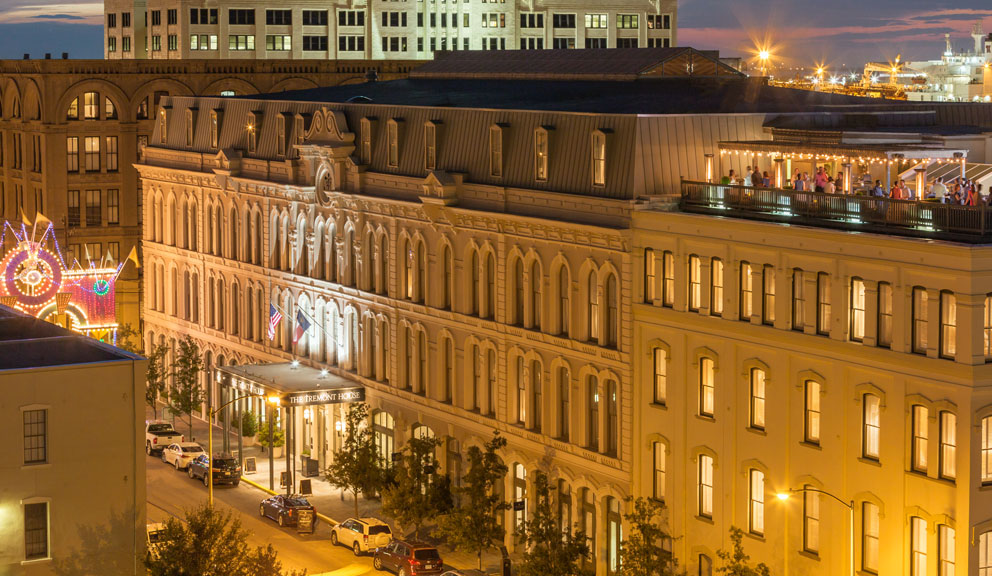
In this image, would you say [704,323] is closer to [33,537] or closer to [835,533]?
[835,533]

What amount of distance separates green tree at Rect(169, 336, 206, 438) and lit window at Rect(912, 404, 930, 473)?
176 ft

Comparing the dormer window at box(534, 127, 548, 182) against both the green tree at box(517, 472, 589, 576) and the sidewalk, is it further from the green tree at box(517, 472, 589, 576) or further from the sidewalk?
the sidewalk

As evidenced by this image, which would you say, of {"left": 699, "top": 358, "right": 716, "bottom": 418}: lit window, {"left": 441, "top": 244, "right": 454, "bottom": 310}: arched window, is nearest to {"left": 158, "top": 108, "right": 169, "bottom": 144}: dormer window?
{"left": 441, "top": 244, "right": 454, "bottom": 310}: arched window

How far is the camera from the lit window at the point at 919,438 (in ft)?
177

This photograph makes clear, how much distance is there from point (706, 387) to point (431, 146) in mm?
23830

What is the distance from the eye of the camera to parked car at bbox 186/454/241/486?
87.5m

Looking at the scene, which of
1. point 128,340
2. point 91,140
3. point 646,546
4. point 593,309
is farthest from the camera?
point 91,140

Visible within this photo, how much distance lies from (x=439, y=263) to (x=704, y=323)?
66.4 ft

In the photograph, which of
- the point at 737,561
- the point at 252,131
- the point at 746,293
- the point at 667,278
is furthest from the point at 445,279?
the point at 737,561

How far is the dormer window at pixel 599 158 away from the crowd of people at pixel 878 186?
508 cm

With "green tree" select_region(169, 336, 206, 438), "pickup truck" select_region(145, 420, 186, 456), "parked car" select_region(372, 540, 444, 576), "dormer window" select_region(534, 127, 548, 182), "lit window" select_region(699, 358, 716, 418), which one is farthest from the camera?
"green tree" select_region(169, 336, 206, 438)

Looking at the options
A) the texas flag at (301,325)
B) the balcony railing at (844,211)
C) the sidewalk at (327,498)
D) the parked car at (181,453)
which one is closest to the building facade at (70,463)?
the sidewalk at (327,498)

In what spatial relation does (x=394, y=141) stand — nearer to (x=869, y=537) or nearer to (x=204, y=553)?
(x=204, y=553)

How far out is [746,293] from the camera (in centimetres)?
6169
